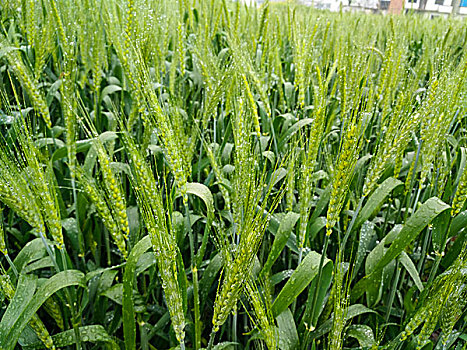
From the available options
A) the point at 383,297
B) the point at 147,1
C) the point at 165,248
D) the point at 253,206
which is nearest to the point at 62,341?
the point at 165,248

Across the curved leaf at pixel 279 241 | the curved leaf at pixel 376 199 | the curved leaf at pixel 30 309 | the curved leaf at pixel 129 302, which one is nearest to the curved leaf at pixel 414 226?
the curved leaf at pixel 376 199

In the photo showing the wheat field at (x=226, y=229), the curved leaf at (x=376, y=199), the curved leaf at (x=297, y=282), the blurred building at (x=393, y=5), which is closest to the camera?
the wheat field at (x=226, y=229)

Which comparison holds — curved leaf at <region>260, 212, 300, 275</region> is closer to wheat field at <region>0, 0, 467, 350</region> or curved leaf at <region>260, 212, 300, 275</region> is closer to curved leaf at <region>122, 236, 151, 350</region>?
wheat field at <region>0, 0, 467, 350</region>

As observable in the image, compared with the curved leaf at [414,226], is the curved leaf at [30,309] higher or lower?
lower

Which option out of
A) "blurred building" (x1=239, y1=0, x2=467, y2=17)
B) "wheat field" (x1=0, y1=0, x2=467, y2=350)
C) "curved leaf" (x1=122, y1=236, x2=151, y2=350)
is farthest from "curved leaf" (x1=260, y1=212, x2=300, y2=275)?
"blurred building" (x1=239, y1=0, x2=467, y2=17)

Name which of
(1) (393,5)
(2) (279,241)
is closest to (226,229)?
(2) (279,241)

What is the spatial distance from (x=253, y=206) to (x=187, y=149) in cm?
52

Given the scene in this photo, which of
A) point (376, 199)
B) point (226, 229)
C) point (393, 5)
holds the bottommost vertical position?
point (226, 229)

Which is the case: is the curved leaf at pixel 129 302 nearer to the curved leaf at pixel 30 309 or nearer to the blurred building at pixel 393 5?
the curved leaf at pixel 30 309

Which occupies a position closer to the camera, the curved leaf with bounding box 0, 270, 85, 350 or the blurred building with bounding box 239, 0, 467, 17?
the curved leaf with bounding box 0, 270, 85, 350

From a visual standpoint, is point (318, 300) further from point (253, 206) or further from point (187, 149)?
point (187, 149)

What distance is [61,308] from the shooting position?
1094 millimetres

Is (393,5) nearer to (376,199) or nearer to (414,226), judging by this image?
(376,199)

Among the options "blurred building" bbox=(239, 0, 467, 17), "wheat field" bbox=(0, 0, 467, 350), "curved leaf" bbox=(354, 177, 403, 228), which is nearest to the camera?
"wheat field" bbox=(0, 0, 467, 350)
